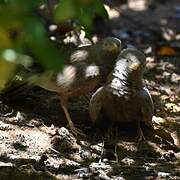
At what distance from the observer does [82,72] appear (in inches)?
158

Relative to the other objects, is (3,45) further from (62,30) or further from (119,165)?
(62,30)

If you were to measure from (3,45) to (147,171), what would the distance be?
88.2 inches

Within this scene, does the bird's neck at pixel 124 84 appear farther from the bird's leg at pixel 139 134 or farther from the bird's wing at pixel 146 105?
the bird's leg at pixel 139 134

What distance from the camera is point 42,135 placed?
400 cm

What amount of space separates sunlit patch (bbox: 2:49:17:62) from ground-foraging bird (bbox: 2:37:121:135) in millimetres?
2605

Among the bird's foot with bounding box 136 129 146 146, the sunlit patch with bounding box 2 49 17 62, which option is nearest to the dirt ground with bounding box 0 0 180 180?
the bird's foot with bounding box 136 129 146 146

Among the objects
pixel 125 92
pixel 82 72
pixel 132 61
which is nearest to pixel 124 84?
pixel 125 92

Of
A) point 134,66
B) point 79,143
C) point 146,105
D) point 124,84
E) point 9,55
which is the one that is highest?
point 134,66

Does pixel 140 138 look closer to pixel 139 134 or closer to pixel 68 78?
pixel 139 134

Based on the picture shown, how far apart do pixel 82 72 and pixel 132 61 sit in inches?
14.9

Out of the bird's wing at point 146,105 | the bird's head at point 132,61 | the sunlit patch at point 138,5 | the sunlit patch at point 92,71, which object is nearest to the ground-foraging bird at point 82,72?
the sunlit patch at point 92,71

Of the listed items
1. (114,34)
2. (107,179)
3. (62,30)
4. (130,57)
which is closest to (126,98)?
(130,57)

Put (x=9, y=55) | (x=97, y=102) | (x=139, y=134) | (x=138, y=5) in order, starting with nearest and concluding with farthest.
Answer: (x=9, y=55), (x=97, y=102), (x=139, y=134), (x=138, y=5)

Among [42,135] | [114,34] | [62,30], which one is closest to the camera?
[42,135]
